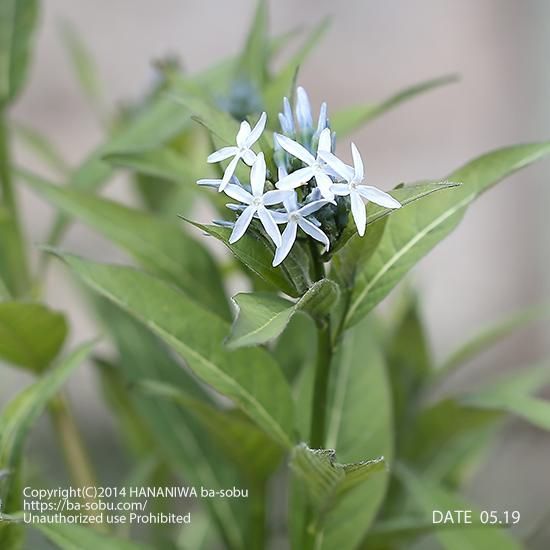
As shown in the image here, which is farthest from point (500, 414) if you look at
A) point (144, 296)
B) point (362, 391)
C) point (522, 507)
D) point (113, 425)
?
point (113, 425)

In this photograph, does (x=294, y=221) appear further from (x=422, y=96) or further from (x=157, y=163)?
(x=422, y=96)

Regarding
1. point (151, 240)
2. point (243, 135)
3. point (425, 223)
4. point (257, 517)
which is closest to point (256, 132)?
point (243, 135)

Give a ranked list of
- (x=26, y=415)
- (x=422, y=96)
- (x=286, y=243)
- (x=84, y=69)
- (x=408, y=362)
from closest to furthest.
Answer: (x=286, y=243)
(x=26, y=415)
(x=408, y=362)
(x=84, y=69)
(x=422, y=96)

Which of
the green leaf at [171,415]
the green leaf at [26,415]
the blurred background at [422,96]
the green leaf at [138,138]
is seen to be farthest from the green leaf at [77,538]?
the blurred background at [422,96]

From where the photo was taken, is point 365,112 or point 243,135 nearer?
point 243,135

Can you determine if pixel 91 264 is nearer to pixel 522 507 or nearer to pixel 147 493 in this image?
pixel 147 493

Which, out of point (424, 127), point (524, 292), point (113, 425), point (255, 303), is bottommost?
point (113, 425)

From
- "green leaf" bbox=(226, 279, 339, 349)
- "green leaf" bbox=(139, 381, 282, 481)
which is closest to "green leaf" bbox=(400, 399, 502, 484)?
"green leaf" bbox=(139, 381, 282, 481)
